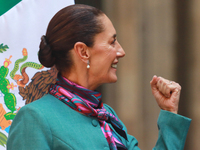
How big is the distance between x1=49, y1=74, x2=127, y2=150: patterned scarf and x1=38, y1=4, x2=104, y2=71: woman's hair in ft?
0.34

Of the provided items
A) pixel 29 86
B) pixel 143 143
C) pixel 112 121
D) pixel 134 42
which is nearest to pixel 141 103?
pixel 143 143

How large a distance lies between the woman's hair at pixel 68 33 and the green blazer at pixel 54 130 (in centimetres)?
20

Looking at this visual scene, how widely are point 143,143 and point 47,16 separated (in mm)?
1596

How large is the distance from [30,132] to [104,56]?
1.65 feet

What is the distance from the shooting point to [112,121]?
137 centimetres

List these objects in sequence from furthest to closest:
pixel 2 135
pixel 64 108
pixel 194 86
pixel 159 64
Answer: pixel 159 64, pixel 194 86, pixel 2 135, pixel 64 108

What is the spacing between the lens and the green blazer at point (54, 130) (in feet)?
3.54

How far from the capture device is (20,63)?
197cm

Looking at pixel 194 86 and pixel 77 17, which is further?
pixel 194 86

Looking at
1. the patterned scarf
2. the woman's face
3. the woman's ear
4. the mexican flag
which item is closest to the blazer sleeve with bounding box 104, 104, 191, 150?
the patterned scarf

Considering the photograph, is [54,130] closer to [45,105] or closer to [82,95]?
[45,105]

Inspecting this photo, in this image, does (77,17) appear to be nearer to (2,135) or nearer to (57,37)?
(57,37)

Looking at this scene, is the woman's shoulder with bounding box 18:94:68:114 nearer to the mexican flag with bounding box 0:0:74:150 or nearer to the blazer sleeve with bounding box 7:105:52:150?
the blazer sleeve with bounding box 7:105:52:150

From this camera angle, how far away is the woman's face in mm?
1308
